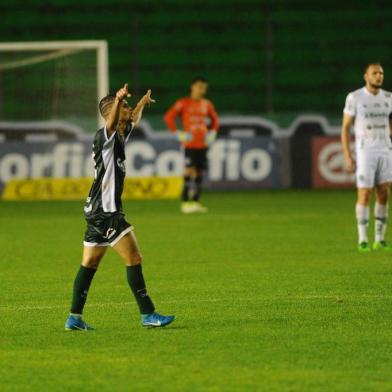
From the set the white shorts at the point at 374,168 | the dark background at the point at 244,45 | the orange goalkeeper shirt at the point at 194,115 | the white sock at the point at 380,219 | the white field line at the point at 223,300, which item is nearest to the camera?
the white field line at the point at 223,300


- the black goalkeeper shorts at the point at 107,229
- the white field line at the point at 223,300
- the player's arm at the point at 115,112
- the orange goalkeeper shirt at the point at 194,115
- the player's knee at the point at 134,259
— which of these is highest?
the player's arm at the point at 115,112

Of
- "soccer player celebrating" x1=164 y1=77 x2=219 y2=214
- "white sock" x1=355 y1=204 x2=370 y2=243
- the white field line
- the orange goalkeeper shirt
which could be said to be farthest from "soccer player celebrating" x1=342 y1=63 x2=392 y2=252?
the orange goalkeeper shirt

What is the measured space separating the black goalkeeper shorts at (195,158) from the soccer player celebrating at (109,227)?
12.3 meters

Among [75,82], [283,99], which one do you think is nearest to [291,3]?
[283,99]

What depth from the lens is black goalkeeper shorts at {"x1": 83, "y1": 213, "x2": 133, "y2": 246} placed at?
8680 millimetres

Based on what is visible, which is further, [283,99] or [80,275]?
[283,99]

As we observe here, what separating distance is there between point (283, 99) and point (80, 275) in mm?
19827

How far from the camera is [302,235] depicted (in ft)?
53.2

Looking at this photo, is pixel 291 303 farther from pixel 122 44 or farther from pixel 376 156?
pixel 122 44

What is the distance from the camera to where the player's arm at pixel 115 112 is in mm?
8336

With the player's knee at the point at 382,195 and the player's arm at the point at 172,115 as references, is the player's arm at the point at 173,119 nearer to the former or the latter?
the player's arm at the point at 172,115

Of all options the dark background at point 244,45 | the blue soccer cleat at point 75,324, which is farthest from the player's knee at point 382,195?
the dark background at point 244,45

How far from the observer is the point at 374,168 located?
1404 centimetres

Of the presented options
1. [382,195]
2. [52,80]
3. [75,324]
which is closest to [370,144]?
[382,195]
